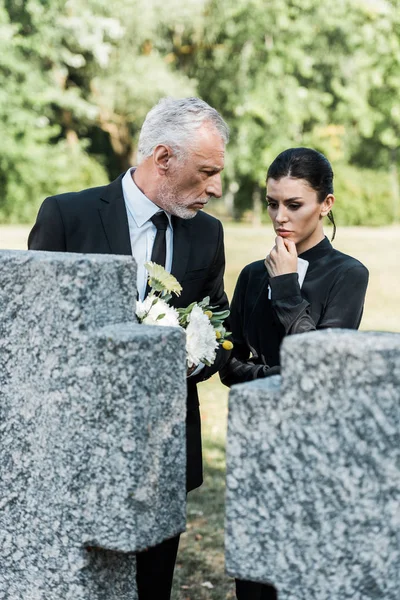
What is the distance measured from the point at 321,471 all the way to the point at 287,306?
1.42m

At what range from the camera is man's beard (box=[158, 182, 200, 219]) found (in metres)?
3.41

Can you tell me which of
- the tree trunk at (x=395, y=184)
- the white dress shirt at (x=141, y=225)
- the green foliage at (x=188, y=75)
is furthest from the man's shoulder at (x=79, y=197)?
the tree trunk at (x=395, y=184)

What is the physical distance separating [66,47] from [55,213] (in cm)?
2746

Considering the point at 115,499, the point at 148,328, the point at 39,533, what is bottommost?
the point at 39,533

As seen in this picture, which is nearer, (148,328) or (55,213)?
(148,328)

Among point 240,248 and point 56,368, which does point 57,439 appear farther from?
point 240,248

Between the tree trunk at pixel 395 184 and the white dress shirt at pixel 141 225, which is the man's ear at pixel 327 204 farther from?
the tree trunk at pixel 395 184

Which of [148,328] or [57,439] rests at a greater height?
[148,328]

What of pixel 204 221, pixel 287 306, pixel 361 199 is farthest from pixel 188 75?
pixel 287 306

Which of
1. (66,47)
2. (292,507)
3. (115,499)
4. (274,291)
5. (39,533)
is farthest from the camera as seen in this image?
(66,47)

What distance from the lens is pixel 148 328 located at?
2195 millimetres

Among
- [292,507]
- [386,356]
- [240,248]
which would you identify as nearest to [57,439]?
[292,507]

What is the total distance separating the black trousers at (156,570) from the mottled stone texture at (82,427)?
1289 mm

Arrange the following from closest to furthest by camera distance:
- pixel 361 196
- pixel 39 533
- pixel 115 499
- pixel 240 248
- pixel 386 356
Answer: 1. pixel 386 356
2. pixel 115 499
3. pixel 39 533
4. pixel 240 248
5. pixel 361 196
